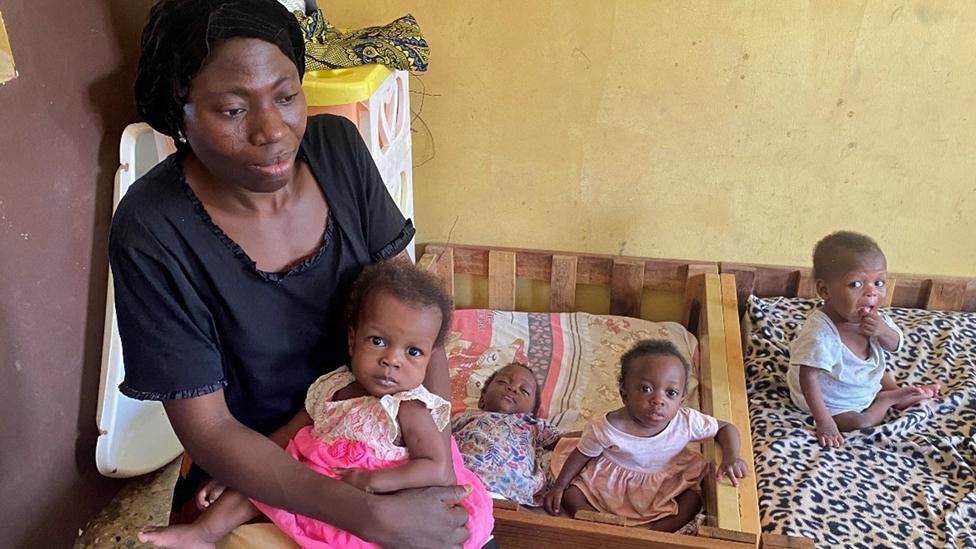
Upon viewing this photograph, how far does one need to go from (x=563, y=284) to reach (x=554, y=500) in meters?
0.83

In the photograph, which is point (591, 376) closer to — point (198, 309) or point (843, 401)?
point (843, 401)

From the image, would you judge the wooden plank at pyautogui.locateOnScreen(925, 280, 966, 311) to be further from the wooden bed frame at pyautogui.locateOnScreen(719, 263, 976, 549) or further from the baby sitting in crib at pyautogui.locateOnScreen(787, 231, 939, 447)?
the baby sitting in crib at pyautogui.locateOnScreen(787, 231, 939, 447)

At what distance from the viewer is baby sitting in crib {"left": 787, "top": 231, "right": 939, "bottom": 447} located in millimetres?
1859

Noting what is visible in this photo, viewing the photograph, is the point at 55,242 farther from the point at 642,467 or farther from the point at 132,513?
the point at 642,467

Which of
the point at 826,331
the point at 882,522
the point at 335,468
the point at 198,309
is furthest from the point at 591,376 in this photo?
the point at 198,309

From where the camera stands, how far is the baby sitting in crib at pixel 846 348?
1859mm

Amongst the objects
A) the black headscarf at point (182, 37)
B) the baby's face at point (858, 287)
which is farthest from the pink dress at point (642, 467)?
the black headscarf at point (182, 37)

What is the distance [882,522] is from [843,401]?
0.35 metres

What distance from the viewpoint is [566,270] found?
237 cm

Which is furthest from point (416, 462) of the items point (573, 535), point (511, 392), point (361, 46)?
point (361, 46)

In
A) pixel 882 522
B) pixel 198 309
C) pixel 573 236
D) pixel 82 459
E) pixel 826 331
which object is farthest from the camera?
pixel 573 236

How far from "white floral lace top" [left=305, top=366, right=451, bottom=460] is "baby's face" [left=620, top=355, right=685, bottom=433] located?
599 mm

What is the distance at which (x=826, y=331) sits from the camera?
190 cm

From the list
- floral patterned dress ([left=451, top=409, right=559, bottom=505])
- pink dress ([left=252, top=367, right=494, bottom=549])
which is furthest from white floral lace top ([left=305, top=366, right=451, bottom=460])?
floral patterned dress ([left=451, top=409, right=559, bottom=505])
